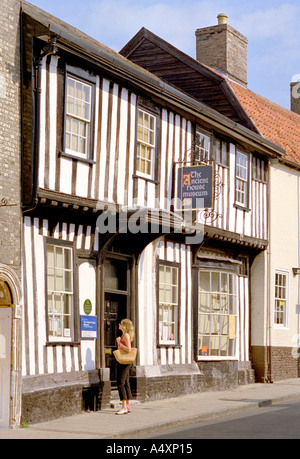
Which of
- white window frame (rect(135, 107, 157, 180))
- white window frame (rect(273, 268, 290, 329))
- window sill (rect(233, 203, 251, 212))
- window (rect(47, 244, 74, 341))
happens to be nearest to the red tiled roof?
window sill (rect(233, 203, 251, 212))

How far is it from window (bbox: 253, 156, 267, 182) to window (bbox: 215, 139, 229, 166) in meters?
1.83

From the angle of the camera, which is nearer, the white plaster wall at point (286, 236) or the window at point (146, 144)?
the window at point (146, 144)

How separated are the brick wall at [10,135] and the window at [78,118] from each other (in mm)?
1325

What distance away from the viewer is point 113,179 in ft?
53.3

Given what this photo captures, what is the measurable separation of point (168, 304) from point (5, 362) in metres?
5.99

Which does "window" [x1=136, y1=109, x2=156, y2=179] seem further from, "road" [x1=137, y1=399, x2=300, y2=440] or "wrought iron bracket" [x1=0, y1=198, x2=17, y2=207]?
"road" [x1=137, y1=399, x2=300, y2=440]

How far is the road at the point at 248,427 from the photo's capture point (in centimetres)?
1196

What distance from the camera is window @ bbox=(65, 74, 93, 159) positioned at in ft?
49.5

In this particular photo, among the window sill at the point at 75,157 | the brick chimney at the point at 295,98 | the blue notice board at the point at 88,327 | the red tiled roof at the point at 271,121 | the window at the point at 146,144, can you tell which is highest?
the brick chimney at the point at 295,98

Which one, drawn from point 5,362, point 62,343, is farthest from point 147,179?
point 5,362

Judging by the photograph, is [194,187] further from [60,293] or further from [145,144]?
[60,293]

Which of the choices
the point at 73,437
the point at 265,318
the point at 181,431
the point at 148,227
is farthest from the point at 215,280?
the point at 73,437

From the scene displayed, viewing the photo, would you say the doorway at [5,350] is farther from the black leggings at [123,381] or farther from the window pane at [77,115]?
the window pane at [77,115]

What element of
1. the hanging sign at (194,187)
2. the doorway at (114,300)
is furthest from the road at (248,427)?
the hanging sign at (194,187)
